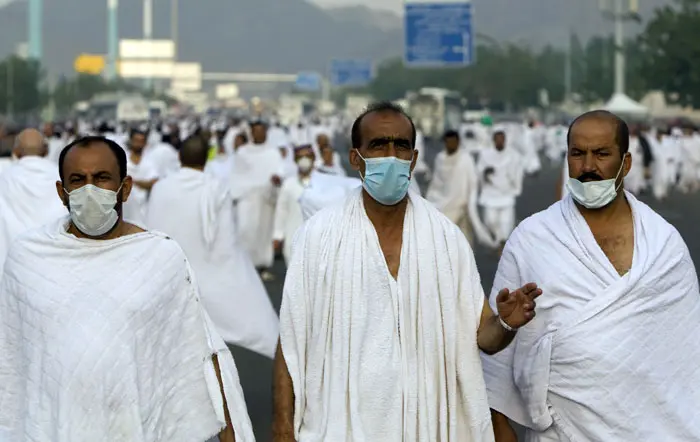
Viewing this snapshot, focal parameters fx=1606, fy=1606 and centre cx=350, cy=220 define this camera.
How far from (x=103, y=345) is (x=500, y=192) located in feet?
48.5

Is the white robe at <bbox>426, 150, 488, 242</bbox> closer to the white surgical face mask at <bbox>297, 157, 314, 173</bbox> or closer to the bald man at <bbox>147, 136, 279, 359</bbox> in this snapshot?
the white surgical face mask at <bbox>297, 157, 314, 173</bbox>

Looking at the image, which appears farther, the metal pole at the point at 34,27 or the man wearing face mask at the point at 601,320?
the metal pole at the point at 34,27

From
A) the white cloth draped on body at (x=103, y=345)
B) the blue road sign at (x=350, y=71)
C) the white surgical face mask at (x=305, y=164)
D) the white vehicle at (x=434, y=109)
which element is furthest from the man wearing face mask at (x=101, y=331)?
the blue road sign at (x=350, y=71)

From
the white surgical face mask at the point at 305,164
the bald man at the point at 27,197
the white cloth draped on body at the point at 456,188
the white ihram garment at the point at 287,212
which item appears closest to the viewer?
the bald man at the point at 27,197

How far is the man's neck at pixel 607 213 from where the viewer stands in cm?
551

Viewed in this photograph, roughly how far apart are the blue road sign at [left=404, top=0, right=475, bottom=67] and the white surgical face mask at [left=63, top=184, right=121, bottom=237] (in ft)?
143

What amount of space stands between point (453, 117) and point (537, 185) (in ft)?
128

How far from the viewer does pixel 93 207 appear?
493 cm

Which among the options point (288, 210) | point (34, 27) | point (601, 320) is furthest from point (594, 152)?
point (34, 27)

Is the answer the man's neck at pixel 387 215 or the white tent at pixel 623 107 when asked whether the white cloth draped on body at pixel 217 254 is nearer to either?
the man's neck at pixel 387 215

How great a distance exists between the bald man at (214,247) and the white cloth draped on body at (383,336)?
4899 mm

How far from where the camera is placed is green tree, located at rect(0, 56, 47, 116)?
77.0 metres

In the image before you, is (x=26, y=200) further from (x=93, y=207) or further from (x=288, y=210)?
(x=288, y=210)

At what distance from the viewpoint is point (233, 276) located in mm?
10242
